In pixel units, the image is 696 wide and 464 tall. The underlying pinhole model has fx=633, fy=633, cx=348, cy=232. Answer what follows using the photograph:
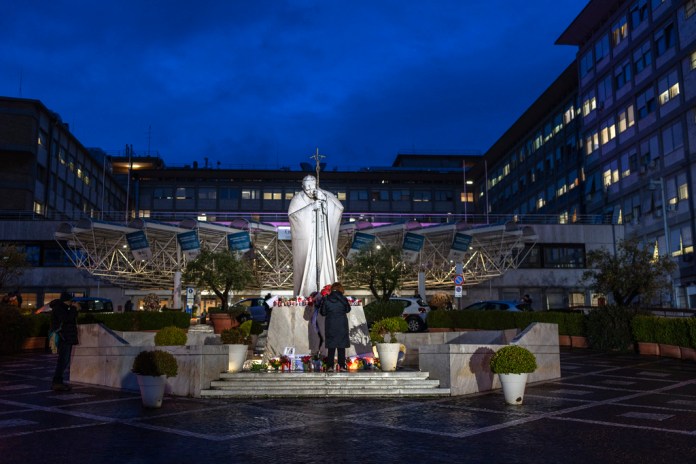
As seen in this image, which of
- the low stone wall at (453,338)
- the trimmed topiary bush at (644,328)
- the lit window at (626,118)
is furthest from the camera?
the lit window at (626,118)

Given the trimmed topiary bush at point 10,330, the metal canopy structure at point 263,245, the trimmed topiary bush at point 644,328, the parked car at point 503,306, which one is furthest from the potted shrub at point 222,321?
the metal canopy structure at point 263,245

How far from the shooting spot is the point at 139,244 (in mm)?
40281

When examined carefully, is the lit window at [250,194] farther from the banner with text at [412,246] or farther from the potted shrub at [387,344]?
the potted shrub at [387,344]

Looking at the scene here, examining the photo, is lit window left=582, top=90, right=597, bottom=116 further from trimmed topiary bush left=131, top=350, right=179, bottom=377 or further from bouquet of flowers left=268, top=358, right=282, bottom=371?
trimmed topiary bush left=131, top=350, right=179, bottom=377

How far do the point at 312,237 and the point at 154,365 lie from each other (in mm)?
6789

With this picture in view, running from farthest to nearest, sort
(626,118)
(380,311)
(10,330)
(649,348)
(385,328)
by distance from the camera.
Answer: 1. (626,118)
2. (380,311)
3. (10,330)
4. (649,348)
5. (385,328)

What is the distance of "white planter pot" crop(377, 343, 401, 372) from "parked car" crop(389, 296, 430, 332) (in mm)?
14624

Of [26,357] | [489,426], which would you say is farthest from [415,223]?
[489,426]

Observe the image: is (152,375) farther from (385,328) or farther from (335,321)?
(385,328)

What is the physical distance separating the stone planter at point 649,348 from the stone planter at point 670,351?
0.84ft

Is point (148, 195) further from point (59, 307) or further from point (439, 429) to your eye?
point (439, 429)

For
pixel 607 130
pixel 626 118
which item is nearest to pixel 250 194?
pixel 607 130

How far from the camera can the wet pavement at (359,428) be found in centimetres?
727

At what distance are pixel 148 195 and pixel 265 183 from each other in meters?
15.9
